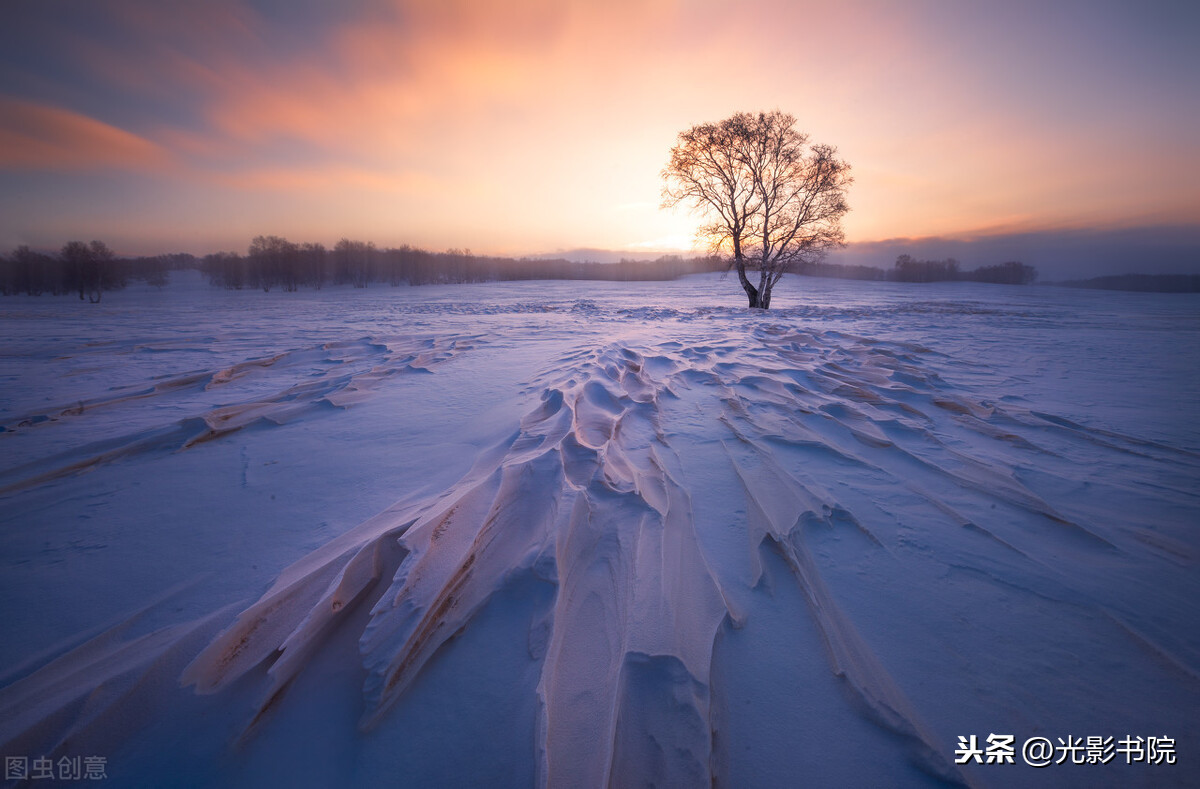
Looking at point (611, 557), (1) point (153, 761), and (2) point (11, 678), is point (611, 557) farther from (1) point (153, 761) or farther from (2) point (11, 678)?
(2) point (11, 678)

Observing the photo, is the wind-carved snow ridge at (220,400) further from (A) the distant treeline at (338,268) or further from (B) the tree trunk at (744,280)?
(A) the distant treeline at (338,268)

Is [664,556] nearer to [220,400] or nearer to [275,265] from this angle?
[220,400]

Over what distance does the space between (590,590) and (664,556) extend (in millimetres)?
355

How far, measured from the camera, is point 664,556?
5.44 feet

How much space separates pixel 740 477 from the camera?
2264 mm

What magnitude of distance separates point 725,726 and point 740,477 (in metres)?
1.34

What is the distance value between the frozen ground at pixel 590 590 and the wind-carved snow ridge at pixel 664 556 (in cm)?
1

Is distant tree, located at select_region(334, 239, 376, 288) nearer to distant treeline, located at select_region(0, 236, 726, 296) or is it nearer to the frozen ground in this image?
distant treeline, located at select_region(0, 236, 726, 296)

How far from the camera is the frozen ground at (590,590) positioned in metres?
1.02

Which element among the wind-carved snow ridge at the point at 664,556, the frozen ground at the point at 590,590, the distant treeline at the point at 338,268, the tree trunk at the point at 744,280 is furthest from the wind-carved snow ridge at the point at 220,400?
the distant treeline at the point at 338,268

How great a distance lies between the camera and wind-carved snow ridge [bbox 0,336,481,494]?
2418mm

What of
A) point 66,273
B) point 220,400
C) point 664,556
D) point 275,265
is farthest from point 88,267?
point 664,556

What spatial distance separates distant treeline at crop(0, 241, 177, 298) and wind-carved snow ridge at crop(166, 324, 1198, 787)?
43.8 meters

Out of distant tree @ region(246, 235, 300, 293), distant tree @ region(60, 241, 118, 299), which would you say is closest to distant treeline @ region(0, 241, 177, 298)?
distant tree @ region(60, 241, 118, 299)
